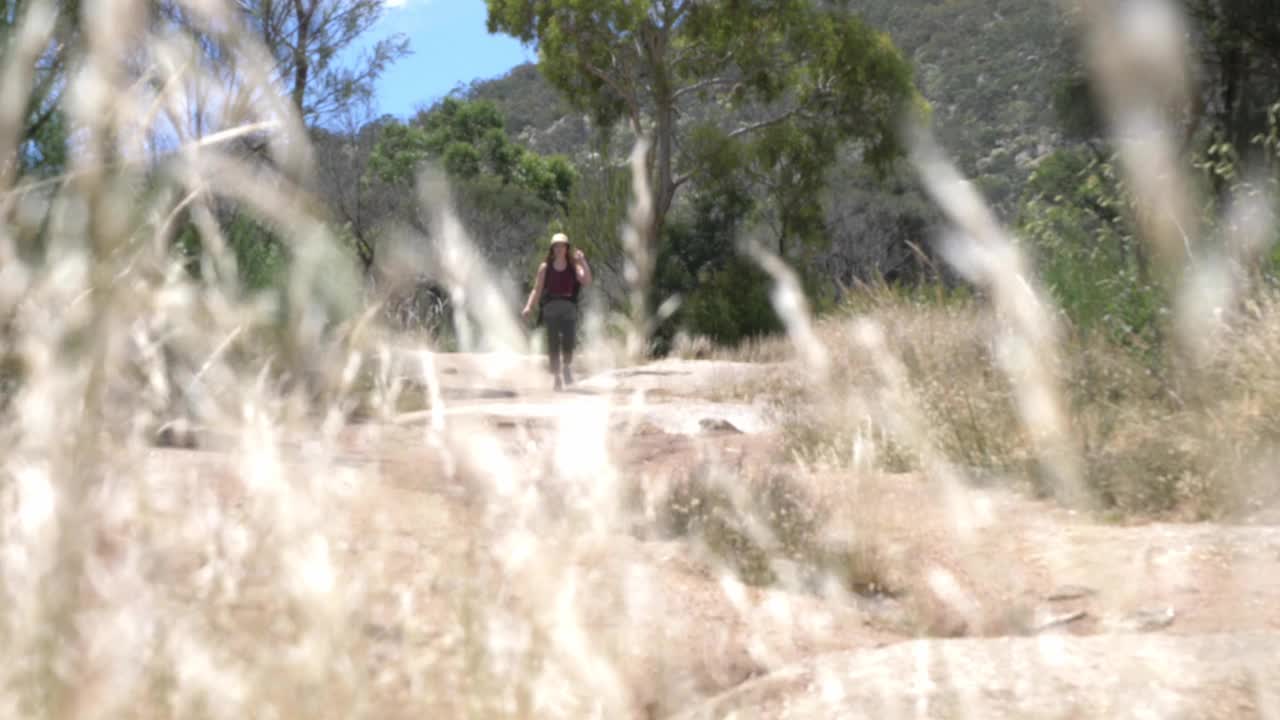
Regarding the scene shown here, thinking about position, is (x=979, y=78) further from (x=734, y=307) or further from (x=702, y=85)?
(x=734, y=307)

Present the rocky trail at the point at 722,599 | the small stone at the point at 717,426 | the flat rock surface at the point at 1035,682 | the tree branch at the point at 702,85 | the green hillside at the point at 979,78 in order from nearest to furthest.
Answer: the rocky trail at the point at 722,599 → the flat rock surface at the point at 1035,682 → the small stone at the point at 717,426 → the tree branch at the point at 702,85 → the green hillside at the point at 979,78

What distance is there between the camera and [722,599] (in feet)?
9.48

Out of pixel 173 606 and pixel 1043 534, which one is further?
pixel 1043 534

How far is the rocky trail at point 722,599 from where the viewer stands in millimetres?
1219

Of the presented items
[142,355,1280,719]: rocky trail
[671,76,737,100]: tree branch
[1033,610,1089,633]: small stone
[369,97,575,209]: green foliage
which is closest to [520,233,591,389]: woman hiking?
[142,355,1280,719]: rocky trail

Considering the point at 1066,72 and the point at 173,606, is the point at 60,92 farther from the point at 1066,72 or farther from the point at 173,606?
the point at 1066,72

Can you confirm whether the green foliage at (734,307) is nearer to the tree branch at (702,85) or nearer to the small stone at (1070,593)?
the tree branch at (702,85)

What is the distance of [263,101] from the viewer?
825 mm

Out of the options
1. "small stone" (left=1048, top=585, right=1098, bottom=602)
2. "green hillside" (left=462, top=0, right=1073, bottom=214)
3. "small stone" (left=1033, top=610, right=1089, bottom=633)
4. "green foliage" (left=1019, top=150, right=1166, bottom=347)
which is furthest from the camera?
"green hillside" (left=462, top=0, right=1073, bottom=214)

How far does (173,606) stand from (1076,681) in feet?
4.34

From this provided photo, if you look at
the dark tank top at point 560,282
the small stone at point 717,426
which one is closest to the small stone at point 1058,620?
the small stone at point 717,426

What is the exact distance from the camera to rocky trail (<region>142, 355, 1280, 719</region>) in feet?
4.00

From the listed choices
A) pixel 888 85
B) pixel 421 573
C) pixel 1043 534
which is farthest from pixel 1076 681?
pixel 888 85

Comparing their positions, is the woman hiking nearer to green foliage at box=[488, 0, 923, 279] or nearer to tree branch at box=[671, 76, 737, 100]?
green foliage at box=[488, 0, 923, 279]
